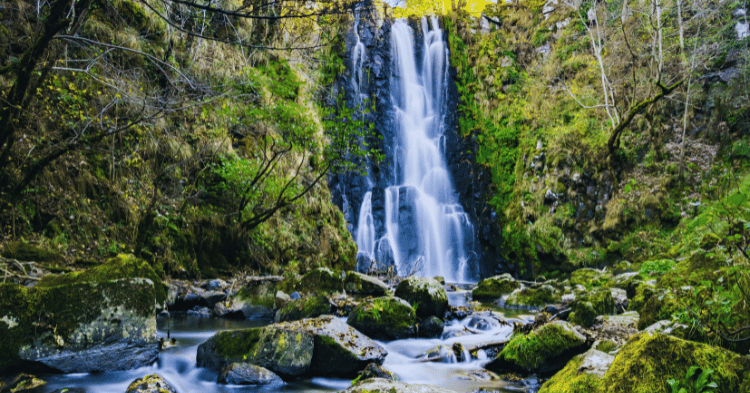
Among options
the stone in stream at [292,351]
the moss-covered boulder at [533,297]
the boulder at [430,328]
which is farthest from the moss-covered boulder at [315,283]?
the moss-covered boulder at [533,297]

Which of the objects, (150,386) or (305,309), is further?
(305,309)

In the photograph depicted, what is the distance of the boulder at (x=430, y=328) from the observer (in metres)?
5.88

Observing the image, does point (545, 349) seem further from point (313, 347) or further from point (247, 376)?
point (247, 376)

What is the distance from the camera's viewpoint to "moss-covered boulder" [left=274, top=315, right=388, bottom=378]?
411 centimetres

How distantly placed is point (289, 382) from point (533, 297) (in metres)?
6.23

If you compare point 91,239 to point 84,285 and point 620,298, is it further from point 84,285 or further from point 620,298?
point 620,298

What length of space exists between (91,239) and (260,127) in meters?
5.17

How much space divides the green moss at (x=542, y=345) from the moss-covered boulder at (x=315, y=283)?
155 inches

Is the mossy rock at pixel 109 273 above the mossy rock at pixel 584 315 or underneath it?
above

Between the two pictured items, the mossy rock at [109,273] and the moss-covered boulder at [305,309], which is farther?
the moss-covered boulder at [305,309]

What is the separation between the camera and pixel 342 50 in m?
19.2

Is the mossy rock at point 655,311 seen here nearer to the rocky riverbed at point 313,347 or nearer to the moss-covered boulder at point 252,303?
the rocky riverbed at point 313,347

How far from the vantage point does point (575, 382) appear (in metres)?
2.54

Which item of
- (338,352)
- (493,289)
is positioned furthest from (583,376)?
(493,289)
